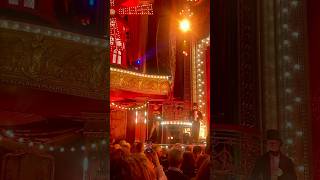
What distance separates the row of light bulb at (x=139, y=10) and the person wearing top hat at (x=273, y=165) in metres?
6.45

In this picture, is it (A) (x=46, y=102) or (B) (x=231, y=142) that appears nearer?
(A) (x=46, y=102)

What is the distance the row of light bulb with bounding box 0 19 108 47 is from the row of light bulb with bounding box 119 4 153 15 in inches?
261

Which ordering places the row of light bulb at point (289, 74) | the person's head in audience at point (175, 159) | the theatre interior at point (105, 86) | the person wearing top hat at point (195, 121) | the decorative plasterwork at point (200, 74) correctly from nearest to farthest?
the theatre interior at point (105, 86), the row of light bulb at point (289, 74), the person's head in audience at point (175, 159), the person wearing top hat at point (195, 121), the decorative plasterwork at point (200, 74)

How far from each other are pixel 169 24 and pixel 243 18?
249 inches

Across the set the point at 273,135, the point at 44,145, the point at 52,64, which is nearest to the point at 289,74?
the point at 273,135

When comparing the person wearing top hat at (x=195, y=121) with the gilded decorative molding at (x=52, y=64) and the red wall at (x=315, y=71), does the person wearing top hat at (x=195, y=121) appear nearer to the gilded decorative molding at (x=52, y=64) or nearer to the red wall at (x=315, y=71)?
the red wall at (x=315, y=71)

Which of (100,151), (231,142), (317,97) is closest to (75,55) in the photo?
(100,151)

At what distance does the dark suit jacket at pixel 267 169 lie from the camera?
6.70 m

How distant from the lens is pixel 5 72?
5.36m

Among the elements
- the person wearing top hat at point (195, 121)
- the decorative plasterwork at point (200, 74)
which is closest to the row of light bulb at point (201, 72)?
the decorative plasterwork at point (200, 74)

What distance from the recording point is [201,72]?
12.5 m

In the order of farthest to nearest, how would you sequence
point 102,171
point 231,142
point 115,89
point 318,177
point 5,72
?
point 115,89
point 318,177
point 231,142
point 102,171
point 5,72

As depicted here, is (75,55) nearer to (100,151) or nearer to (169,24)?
(100,151)

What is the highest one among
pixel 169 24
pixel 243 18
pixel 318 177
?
pixel 169 24
